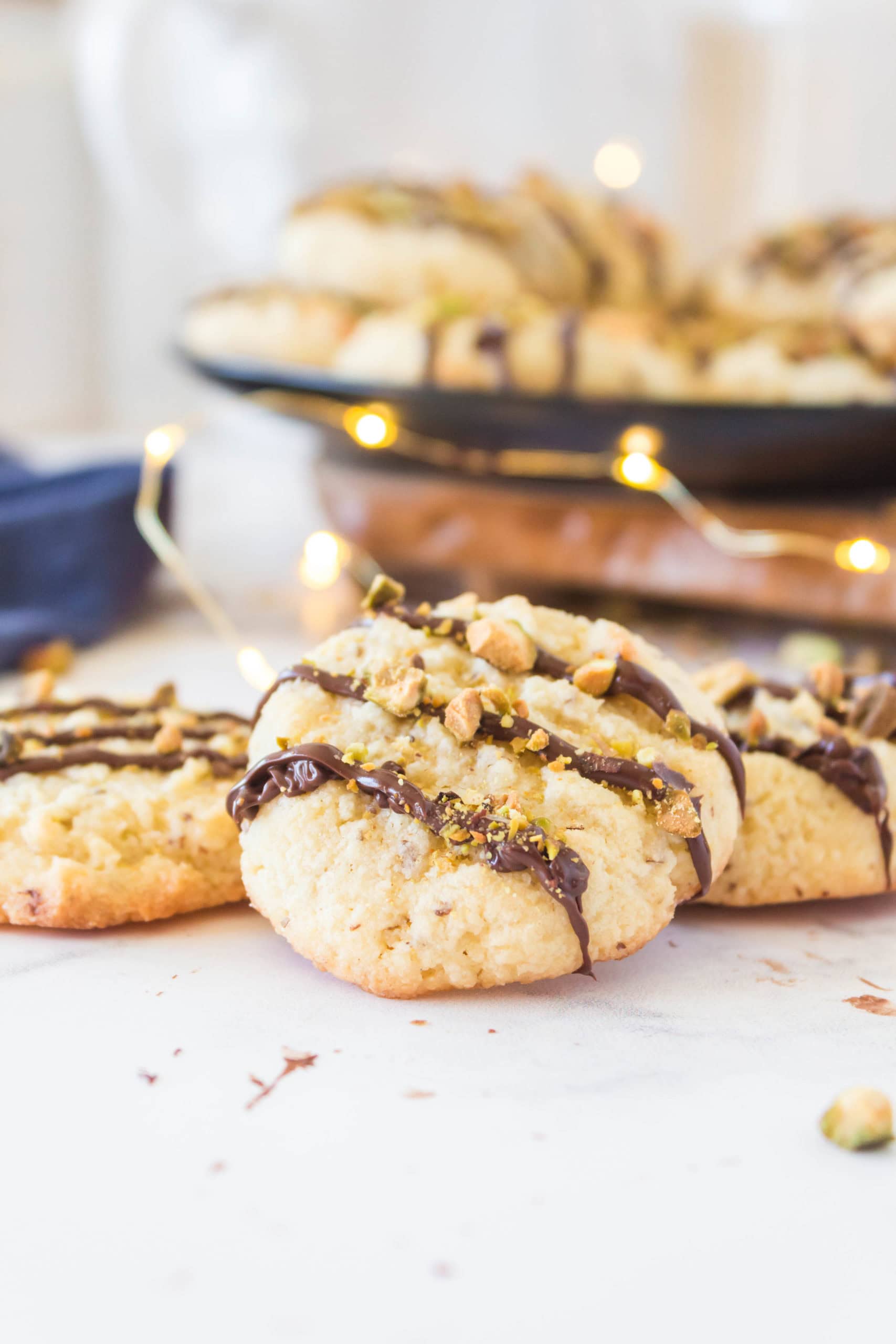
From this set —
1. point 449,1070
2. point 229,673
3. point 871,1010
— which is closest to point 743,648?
point 229,673

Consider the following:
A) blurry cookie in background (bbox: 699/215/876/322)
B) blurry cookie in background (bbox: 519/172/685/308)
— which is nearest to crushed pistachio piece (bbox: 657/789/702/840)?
blurry cookie in background (bbox: 699/215/876/322)

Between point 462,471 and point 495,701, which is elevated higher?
point 462,471

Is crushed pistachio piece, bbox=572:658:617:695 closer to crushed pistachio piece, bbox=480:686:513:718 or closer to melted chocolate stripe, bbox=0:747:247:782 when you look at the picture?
crushed pistachio piece, bbox=480:686:513:718

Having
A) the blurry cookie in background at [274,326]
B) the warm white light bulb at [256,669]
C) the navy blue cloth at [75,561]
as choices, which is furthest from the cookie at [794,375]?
the navy blue cloth at [75,561]

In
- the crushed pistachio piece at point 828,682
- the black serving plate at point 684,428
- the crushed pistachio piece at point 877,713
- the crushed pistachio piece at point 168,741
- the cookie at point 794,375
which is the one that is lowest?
the crushed pistachio piece at point 168,741

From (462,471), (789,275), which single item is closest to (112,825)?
(462,471)

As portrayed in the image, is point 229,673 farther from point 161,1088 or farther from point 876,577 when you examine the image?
point 161,1088

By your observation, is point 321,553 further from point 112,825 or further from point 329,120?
point 329,120

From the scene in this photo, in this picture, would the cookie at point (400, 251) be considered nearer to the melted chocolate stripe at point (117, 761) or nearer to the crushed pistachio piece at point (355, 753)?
the melted chocolate stripe at point (117, 761)
